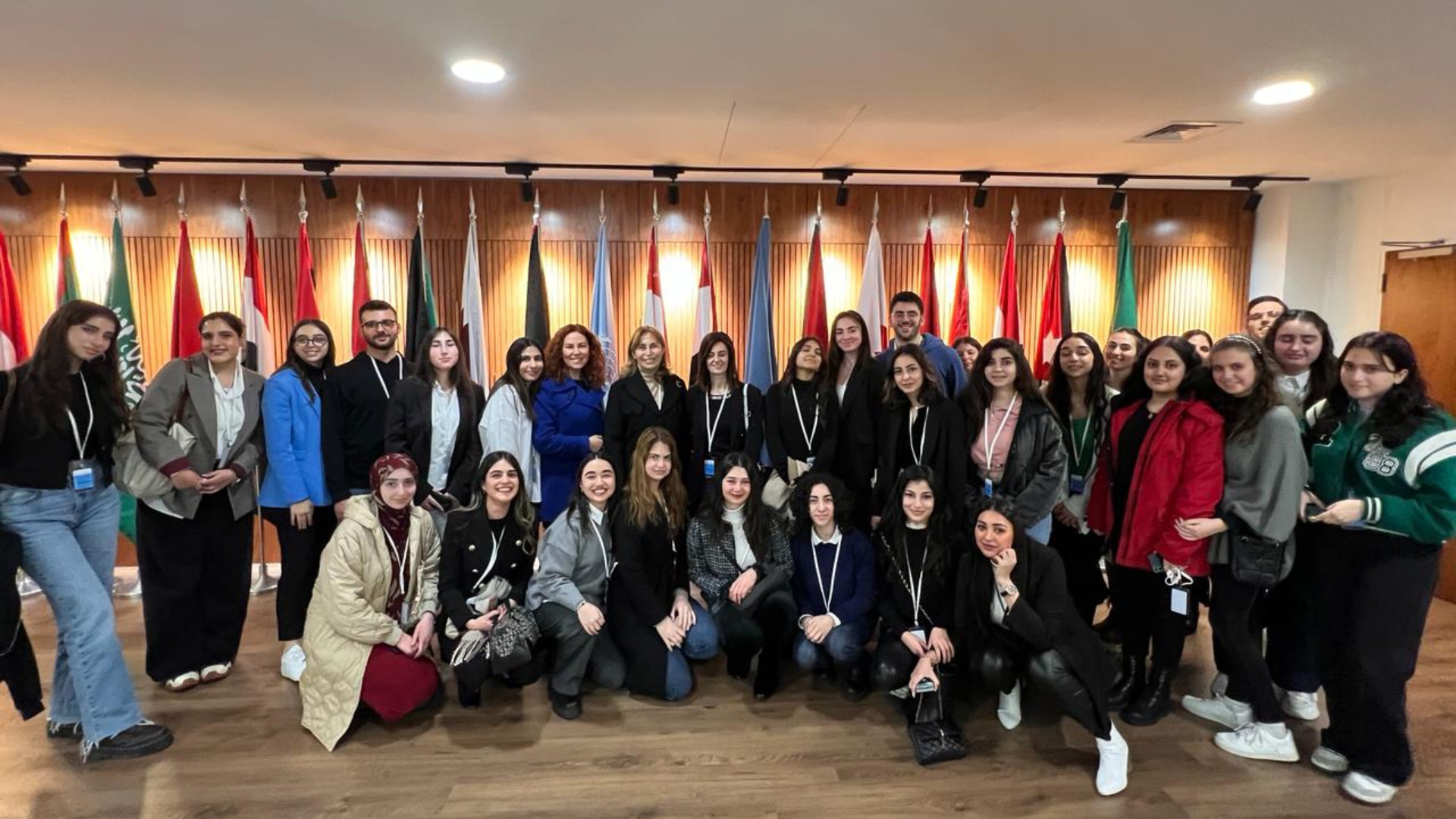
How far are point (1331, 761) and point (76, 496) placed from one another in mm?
4654

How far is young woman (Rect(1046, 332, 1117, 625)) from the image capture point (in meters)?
3.40

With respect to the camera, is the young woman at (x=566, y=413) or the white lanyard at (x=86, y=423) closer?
the white lanyard at (x=86, y=423)

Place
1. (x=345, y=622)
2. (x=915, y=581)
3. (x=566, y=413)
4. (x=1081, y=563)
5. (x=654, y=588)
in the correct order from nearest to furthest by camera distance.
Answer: (x=345, y=622), (x=915, y=581), (x=654, y=588), (x=1081, y=563), (x=566, y=413)

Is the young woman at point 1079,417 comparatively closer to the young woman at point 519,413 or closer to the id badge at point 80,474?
the young woman at point 519,413

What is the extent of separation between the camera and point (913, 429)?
11.1 feet

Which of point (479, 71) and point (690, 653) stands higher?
point (479, 71)

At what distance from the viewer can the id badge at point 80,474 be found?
105 inches

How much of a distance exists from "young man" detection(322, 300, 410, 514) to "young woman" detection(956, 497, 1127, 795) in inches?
107

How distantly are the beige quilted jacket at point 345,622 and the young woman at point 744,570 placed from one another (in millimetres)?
1307

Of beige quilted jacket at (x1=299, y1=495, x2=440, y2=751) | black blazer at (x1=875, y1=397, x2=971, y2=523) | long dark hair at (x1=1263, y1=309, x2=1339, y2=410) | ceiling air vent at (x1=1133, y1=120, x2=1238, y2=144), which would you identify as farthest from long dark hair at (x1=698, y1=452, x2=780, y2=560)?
ceiling air vent at (x1=1133, y1=120, x2=1238, y2=144)

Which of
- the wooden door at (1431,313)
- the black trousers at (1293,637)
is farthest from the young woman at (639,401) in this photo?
the wooden door at (1431,313)

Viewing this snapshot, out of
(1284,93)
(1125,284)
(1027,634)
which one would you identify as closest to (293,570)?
(1027,634)

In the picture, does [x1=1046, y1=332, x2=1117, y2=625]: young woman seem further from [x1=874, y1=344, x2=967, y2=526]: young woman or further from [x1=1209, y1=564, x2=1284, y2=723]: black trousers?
[x1=1209, y1=564, x2=1284, y2=723]: black trousers

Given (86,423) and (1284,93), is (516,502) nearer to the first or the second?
(86,423)
